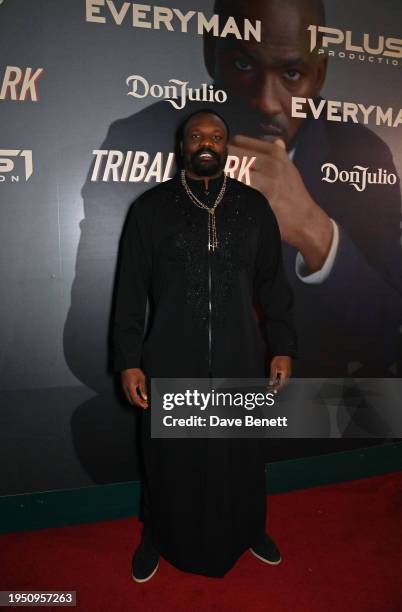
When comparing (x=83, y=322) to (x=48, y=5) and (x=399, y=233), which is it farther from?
(x=399, y=233)

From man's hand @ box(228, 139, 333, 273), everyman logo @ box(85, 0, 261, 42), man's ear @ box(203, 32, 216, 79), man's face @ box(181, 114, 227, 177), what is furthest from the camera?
man's hand @ box(228, 139, 333, 273)

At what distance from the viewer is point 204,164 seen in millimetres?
1660

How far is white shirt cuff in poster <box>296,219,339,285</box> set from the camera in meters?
2.46

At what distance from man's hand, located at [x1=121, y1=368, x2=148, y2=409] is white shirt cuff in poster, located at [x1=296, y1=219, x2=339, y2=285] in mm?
1148

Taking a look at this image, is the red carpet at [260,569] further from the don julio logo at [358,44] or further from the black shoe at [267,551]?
the don julio logo at [358,44]

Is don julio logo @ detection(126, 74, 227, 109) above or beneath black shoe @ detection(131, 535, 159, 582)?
above

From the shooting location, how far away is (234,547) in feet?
5.98

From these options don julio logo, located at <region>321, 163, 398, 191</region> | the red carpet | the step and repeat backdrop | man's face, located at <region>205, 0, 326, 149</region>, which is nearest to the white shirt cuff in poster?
the step and repeat backdrop

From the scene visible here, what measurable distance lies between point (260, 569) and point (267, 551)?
0.26 feet

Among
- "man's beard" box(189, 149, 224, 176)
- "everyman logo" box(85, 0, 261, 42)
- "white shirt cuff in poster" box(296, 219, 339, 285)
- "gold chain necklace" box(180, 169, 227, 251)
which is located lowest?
"white shirt cuff in poster" box(296, 219, 339, 285)

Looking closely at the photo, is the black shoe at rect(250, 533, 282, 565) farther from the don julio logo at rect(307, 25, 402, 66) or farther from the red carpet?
the don julio logo at rect(307, 25, 402, 66)

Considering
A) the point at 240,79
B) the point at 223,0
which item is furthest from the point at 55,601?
the point at 223,0

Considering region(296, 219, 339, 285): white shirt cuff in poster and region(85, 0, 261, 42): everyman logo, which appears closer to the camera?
region(85, 0, 261, 42): everyman logo

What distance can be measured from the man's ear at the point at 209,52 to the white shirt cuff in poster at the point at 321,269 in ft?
3.29
